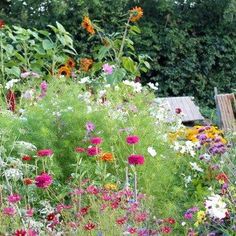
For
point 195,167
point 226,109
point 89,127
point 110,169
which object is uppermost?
point 89,127

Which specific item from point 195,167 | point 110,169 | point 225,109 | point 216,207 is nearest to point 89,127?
point 110,169

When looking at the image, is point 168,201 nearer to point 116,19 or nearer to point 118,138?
point 118,138

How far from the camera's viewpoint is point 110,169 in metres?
3.36

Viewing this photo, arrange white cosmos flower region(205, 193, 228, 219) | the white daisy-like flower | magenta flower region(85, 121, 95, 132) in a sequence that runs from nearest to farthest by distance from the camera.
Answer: white cosmos flower region(205, 193, 228, 219), the white daisy-like flower, magenta flower region(85, 121, 95, 132)

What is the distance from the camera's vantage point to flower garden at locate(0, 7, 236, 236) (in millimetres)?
2307

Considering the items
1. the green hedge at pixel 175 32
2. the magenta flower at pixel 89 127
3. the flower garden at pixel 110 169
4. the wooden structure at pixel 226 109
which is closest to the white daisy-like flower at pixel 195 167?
the flower garden at pixel 110 169

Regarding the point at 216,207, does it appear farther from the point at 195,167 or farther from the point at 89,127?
the point at 89,127

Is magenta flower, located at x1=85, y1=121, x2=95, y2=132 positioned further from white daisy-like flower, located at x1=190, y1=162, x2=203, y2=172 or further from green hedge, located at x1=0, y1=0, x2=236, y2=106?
green hedge, located at x1=0, y1=0, x2=236, y2=106

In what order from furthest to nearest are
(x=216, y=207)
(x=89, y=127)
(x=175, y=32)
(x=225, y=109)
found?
(x=175, y=32) → (x=225, y=109) → (x=89, y=127) → (x=216, y=207)

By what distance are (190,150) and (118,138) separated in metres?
0.45

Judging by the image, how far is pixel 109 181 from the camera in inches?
121

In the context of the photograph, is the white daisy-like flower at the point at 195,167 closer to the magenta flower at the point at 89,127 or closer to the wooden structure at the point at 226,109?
the magenta flower at the point at 89,127

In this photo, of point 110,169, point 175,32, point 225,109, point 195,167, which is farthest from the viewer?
point 175,32

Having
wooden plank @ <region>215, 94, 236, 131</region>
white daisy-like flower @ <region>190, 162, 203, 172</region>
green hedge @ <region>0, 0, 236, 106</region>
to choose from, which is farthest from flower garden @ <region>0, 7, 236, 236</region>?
green hedge @ <region>0, 0, 236, 106</region>
